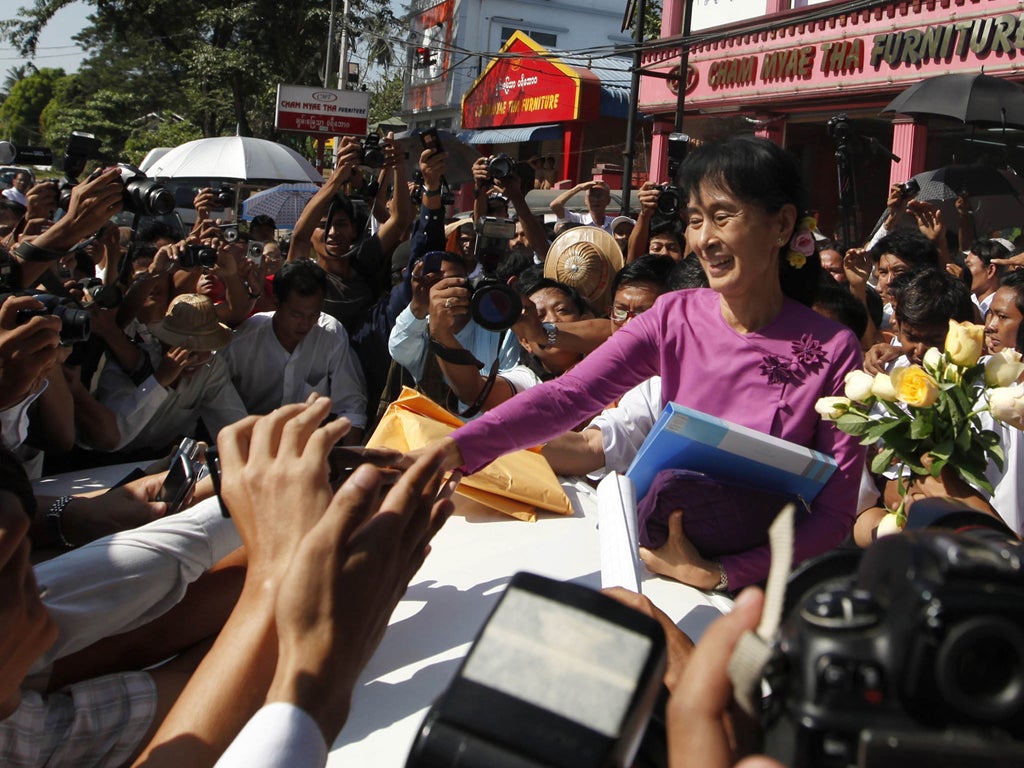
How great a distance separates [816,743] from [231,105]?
1118 inches

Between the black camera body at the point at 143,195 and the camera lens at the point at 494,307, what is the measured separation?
1365 millimetres

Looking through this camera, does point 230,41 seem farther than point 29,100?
No

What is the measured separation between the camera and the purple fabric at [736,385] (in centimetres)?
209

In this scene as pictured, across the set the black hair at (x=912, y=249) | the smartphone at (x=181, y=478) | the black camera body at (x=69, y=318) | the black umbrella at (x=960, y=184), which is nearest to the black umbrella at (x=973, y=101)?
the black umbrella at (x=960, y=184)

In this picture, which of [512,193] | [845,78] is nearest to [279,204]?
[845,78]

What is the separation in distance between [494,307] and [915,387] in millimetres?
1441

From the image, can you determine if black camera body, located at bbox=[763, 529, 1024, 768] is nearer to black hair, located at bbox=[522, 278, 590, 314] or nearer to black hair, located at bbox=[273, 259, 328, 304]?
black hair, located at bbox=[522, 278, 590, 314]

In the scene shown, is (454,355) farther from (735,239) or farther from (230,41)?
(230,41)

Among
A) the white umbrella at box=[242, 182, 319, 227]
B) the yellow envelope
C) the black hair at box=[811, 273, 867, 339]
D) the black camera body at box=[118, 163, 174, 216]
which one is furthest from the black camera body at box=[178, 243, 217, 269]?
the white umbrella at box=[242, 182, 319, 227]

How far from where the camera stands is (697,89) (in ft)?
50.1

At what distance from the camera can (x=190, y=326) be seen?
13.2 ft

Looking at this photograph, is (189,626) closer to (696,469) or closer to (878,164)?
(696,469)

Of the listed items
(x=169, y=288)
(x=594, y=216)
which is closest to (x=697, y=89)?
(x=594, y=216)

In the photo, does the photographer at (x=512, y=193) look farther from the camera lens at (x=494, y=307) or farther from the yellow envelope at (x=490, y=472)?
the yellow envelope at (x=490, y=472)
